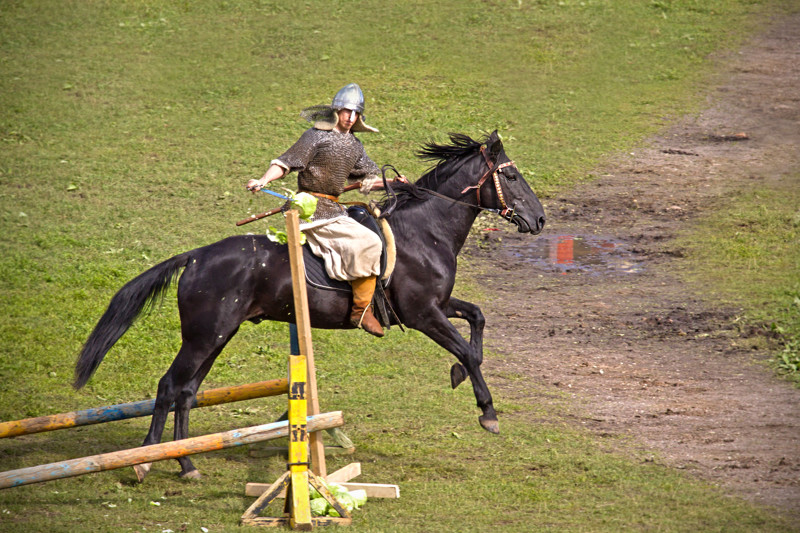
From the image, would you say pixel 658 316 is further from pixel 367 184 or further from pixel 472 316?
pixel 367 184

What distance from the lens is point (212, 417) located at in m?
9.66

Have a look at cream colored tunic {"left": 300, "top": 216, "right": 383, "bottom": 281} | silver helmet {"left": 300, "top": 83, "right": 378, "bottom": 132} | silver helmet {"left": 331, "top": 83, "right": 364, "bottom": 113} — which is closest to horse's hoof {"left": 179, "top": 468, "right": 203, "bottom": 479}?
cream colored tunic {"left": 300, "top": 216, "right": 383, "bottom": 281}

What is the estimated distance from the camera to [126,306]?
823cm

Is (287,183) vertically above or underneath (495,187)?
underneath

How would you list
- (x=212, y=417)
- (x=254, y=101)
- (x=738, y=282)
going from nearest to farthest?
(x=212, y=417), (x=738, y=282), (x=254, y=101)

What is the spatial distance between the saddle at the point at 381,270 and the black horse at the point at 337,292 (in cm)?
8

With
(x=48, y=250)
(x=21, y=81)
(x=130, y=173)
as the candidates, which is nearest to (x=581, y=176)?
(x=130, y=173)

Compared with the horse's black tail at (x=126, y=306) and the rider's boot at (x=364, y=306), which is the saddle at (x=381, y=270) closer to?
the rider's boot at (x=364, y=306)

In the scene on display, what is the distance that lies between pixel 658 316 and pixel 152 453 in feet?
25.2

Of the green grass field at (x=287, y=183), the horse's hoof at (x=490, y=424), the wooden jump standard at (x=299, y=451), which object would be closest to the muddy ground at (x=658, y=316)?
the green grass field at (x=287, y=183)

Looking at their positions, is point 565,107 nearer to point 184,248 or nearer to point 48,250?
point 184,248

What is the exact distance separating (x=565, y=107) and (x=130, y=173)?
29.0 ft

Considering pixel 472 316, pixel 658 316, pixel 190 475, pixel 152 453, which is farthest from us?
pixel 658 316

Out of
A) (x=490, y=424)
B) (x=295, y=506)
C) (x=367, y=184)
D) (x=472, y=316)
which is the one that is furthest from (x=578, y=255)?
(x=295, y=506)
